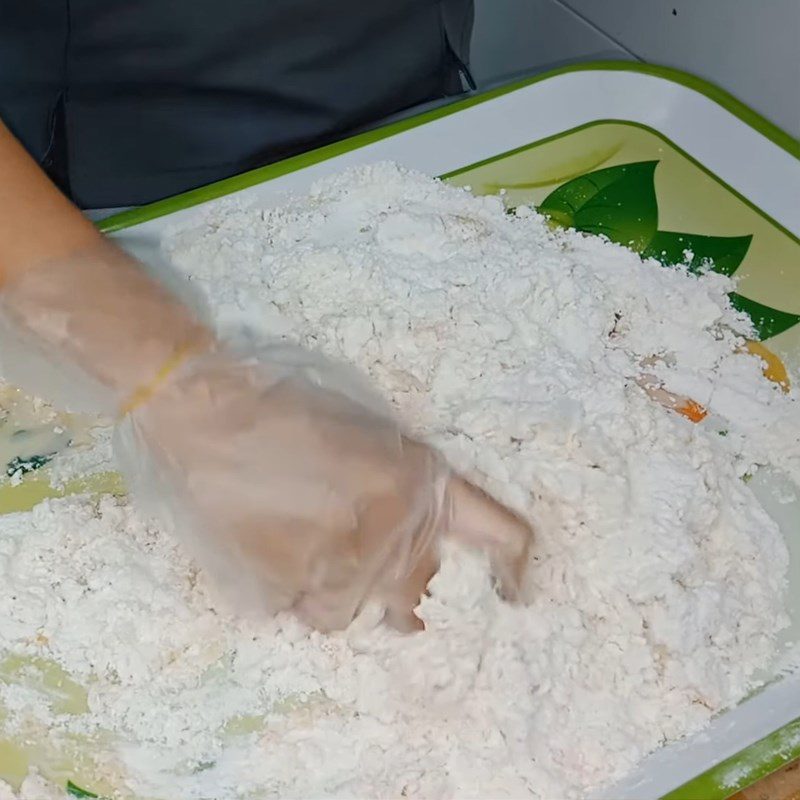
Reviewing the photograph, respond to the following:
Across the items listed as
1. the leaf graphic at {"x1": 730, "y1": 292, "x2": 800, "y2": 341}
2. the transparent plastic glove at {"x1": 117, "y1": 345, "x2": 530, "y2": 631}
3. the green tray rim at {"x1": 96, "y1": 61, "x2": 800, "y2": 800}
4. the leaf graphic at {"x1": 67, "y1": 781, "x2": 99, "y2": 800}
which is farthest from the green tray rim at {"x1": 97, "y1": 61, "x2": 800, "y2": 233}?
the leaf graphic at {"x1": 67, "y1": 781, "x2": 99, "y2": 800}

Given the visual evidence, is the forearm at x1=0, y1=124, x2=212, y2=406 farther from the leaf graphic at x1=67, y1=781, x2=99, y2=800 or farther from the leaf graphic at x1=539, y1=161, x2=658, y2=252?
the leaf graphic at x1=539, y1=161, x2=658, y2=252

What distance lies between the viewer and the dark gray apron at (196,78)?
81 centimetres

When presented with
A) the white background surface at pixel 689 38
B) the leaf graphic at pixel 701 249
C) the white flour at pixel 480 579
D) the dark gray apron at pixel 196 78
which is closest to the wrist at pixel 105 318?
the white flour at pixel 480 579

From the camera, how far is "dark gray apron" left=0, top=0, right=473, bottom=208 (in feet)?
2.64

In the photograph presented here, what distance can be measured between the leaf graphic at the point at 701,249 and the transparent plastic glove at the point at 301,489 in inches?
12.0

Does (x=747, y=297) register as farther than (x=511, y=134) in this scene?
No

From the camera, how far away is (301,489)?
0.56 m

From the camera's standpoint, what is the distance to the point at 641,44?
0.96m

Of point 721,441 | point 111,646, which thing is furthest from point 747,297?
point 111,646

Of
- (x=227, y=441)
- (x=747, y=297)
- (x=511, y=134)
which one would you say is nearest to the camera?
(x=227, y=441)

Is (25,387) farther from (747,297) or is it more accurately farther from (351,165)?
(747,297)

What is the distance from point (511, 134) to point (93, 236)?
403 millimetres

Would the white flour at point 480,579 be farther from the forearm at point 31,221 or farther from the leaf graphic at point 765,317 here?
the forearm at point 31,221

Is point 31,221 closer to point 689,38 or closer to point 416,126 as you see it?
point 416,126
